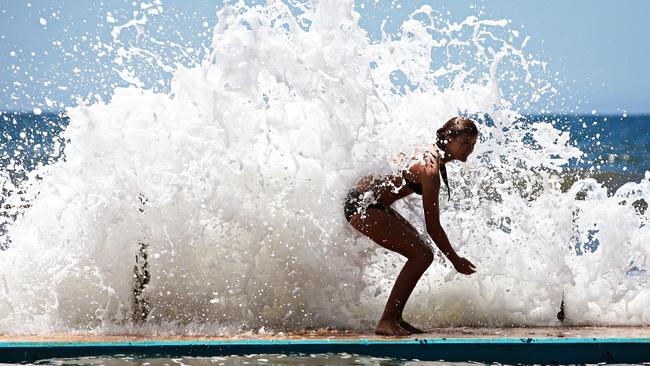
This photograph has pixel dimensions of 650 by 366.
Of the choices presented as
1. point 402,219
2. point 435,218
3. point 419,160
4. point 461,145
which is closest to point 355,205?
point 402,219

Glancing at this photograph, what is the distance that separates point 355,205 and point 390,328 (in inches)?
32.4

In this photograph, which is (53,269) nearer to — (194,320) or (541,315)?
(194,320)

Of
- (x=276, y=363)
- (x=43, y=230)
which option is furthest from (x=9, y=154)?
(x=276, y=363)

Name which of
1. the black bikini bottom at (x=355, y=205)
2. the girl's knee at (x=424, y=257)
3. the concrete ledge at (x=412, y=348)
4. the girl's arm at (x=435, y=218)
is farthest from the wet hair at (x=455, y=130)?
the concrete ledge at (x=412, y=348)

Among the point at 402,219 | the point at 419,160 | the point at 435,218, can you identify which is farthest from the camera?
the point at 402,219

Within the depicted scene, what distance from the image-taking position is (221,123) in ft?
22.5

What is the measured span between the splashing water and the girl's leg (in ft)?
1.24

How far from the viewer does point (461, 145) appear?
6488mm

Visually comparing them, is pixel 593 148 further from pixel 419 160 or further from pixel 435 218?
pixel 435 218

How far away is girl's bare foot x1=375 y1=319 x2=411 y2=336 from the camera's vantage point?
21.3 feet

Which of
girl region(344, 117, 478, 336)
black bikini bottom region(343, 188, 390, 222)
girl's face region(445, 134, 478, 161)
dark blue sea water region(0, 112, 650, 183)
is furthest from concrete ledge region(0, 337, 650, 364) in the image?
dark blue sea water region(0, 112, 650, 183)

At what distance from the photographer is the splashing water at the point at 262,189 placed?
691 cm

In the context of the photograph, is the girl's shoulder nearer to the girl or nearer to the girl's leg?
the girl

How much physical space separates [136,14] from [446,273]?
2930 millimetres
